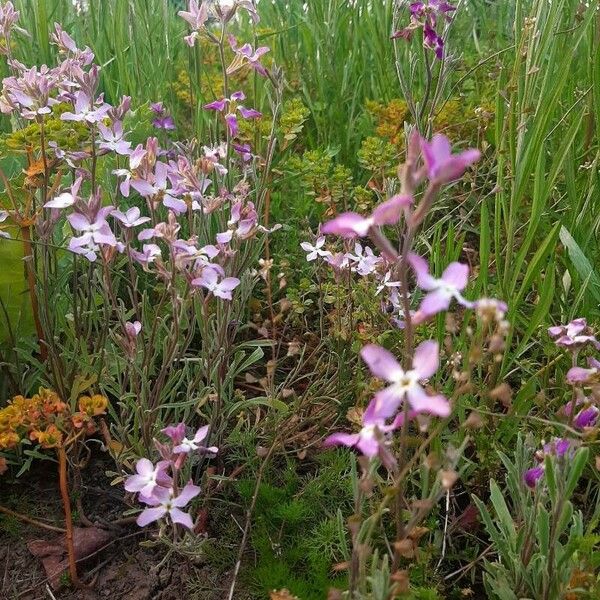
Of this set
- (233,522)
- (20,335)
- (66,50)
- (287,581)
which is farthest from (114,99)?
(287,581)

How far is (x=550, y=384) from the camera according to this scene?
1.96m

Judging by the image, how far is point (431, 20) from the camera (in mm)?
1874

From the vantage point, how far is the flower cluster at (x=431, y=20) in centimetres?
186

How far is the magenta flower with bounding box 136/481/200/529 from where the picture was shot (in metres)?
1.31

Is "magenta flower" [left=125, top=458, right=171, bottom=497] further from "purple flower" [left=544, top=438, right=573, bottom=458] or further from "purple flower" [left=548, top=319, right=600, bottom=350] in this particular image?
"purple flower" [left=548, top=319, right=600, bottom=350]

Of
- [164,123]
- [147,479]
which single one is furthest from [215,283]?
[164,123]

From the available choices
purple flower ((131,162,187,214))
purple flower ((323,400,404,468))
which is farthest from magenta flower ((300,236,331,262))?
purple flower ((323,400,404,468))

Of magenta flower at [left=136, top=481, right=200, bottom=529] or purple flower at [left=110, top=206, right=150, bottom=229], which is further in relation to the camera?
purple flower at [left=110, top=206, right=150, bottom=229]

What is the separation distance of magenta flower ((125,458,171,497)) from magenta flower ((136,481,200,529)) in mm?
15

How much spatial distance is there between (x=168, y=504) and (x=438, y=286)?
70 centimetres

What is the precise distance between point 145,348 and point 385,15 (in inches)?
77.3

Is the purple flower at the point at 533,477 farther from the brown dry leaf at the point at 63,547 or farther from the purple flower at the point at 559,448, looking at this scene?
the brown dry leaf at the point at 63,547

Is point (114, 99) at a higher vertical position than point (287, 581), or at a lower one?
higher

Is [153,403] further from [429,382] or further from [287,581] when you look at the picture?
[429,382]
